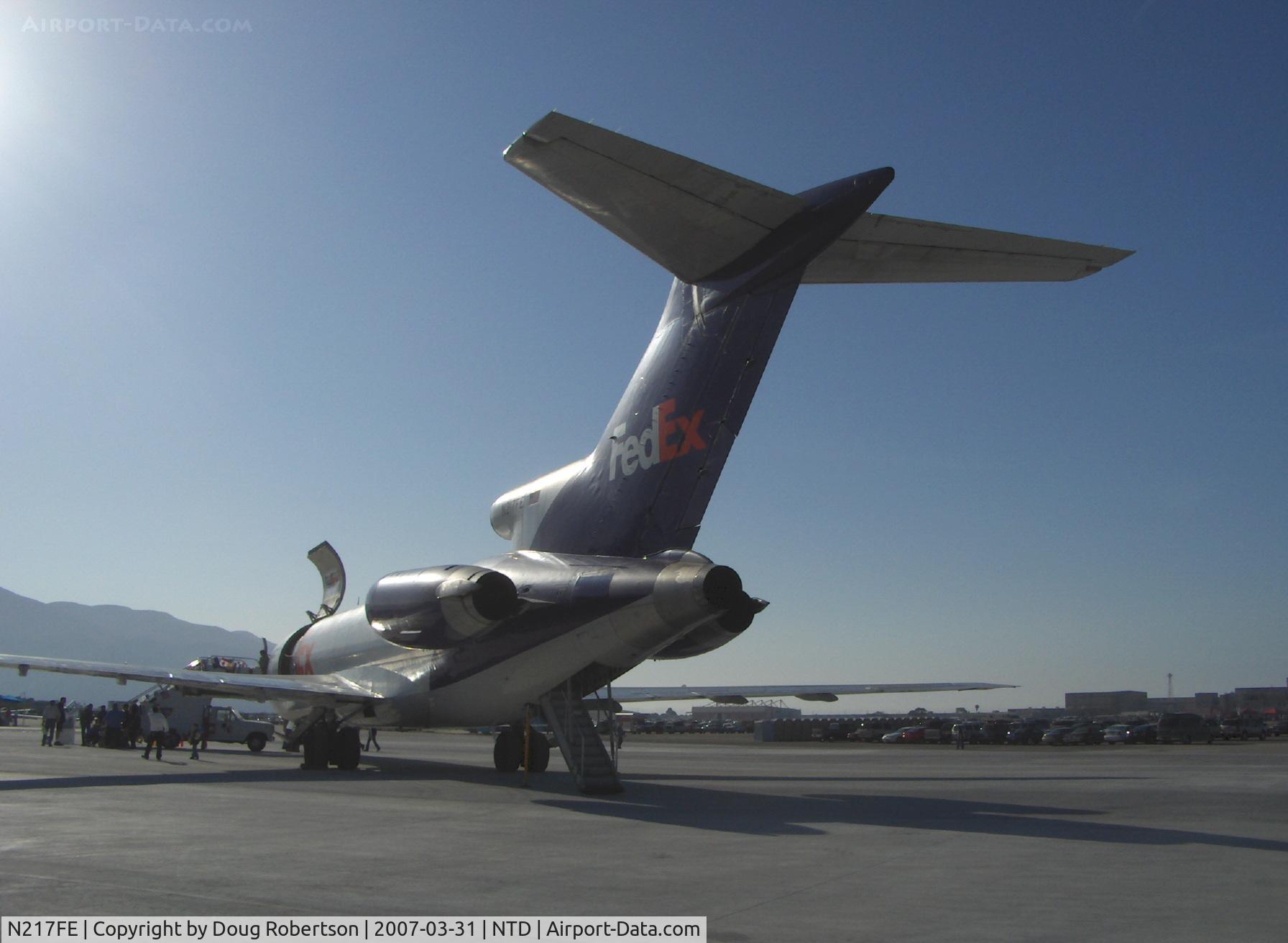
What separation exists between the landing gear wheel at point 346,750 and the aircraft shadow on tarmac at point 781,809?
47.5 inches

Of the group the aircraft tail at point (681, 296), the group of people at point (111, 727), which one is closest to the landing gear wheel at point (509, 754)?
the aircraft tail at point (681, 296)

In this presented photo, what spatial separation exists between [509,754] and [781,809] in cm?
859

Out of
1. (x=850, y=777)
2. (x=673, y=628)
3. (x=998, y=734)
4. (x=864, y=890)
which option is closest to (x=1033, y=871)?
(x=864, y=890)

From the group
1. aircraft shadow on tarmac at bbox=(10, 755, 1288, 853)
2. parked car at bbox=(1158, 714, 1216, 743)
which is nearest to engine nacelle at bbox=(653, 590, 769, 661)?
aircraft shadow on tarmac at bbox=(10, 755, 1288, 853)

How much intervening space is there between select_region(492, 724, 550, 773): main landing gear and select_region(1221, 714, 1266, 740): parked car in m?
47.0

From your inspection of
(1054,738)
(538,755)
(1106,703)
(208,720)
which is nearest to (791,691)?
(538,755)

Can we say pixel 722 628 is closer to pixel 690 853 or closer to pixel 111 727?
pixel 690 853

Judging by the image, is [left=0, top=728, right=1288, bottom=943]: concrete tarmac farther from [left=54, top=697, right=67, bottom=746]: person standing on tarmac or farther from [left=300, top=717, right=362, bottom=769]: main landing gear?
[left=54, top=697, right=67, bottom=746]: person standing on tarmac

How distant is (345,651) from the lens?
2186 cm

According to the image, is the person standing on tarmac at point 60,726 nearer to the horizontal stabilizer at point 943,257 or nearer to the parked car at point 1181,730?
the horizontal stabilizer at point 943,257

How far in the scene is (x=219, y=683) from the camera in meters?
18.9

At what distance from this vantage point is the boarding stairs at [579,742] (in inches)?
559

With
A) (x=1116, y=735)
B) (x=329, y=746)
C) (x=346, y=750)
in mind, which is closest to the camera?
(x=329, y=746)

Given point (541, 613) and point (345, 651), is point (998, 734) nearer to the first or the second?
point (345, 651)
